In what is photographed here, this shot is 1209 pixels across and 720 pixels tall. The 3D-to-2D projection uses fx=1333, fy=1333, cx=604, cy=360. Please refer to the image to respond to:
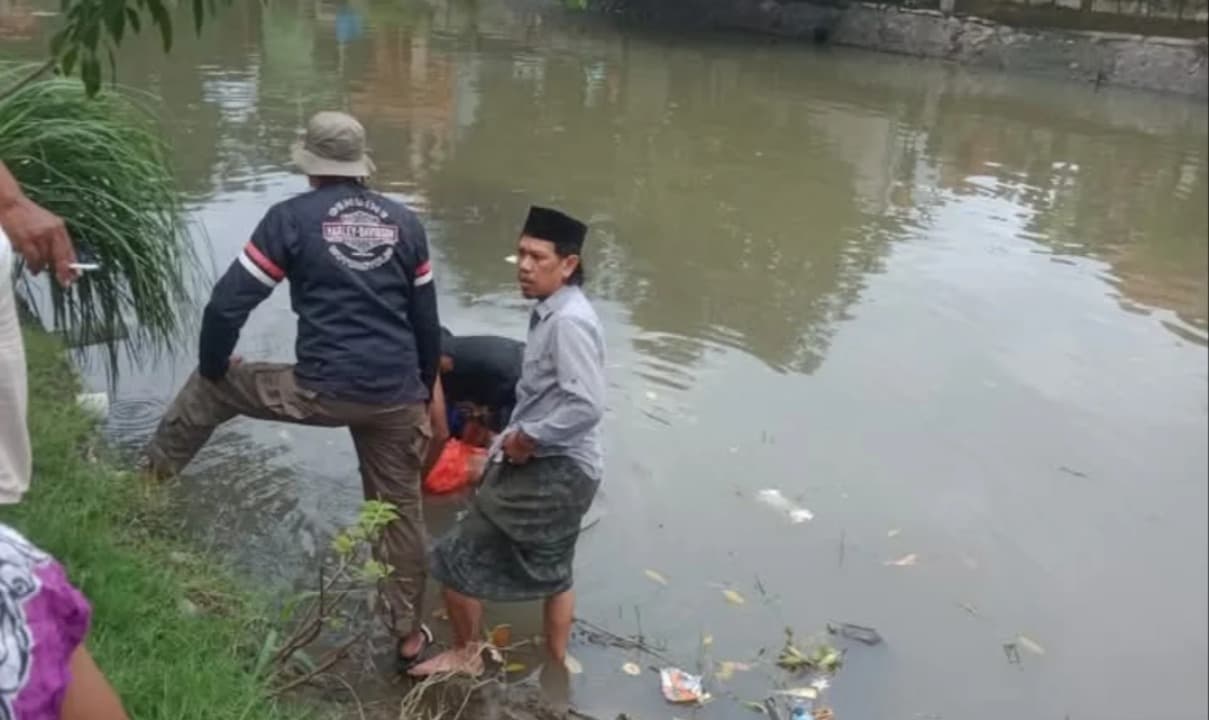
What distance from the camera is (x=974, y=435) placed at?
6281 millimetres

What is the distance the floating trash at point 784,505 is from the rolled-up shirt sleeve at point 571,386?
1.84 metres

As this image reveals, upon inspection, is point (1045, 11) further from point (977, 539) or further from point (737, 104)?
point (737, 104)

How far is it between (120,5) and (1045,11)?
6.69 ft

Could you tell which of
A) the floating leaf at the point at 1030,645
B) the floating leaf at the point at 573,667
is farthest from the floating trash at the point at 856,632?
the floating leaf at the point at 573,667

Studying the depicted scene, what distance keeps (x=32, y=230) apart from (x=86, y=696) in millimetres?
1509

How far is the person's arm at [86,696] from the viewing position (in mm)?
1758

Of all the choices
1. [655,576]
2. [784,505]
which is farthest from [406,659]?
[784,505]

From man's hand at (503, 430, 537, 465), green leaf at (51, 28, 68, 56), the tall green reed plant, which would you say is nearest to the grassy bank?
the tall green reed plant

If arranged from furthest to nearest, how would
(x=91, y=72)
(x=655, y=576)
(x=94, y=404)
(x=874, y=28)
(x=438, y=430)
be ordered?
(x=874, y=28), (x=94, y=404), (x=438, y=430), (x=655, y=576), (x=91, y=72)

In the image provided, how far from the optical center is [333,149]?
13.0 ft

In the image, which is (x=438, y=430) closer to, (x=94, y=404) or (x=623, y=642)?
(x=623, y=642)

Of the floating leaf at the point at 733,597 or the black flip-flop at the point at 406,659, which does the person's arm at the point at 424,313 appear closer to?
the black flip-flop at the point at 406,659

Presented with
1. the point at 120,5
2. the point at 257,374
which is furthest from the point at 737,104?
the point at 120,5

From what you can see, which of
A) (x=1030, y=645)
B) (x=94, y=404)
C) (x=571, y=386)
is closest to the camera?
(x=571, y=386)
